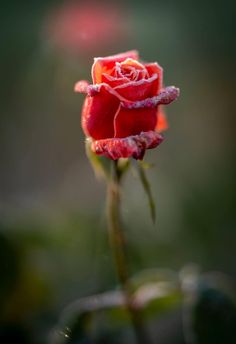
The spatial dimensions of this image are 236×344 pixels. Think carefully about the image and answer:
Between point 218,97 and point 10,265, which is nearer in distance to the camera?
point 10,265

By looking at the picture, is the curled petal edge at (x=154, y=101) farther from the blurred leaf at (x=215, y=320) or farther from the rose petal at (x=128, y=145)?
the blurred leaf at (x=215, y=320)

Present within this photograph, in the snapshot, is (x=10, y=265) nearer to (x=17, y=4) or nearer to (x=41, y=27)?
(x=41, y=27)

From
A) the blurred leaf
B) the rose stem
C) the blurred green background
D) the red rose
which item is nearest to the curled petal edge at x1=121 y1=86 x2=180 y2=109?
the red rose

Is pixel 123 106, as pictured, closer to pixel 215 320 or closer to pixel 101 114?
pixel 101 114

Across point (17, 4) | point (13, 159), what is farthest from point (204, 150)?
point (17, 4)

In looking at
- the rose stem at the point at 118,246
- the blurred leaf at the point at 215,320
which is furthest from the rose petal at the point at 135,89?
the blurred leaf at the point at 215,320

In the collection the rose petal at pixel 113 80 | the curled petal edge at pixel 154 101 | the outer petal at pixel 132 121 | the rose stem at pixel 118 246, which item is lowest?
the rose stem at pixel 118 246

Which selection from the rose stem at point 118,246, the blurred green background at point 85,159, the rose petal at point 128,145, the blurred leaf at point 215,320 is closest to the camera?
the rose petal at point 128,145

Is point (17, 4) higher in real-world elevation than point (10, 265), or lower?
higher
